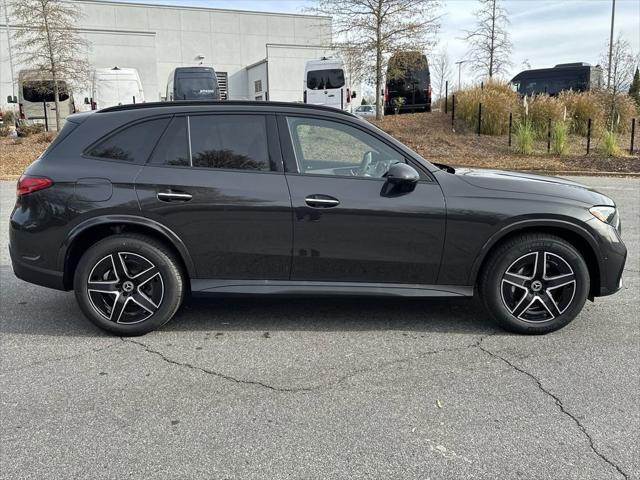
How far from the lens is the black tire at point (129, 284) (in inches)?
163

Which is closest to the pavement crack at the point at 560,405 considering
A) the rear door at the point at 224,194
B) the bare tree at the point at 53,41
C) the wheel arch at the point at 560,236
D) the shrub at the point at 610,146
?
the wheel arch at the point at 560,236

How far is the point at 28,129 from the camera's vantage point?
1952 centimetres

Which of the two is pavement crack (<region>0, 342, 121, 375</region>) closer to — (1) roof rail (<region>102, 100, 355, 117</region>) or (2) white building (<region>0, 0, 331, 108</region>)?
(1) roof rail (<region>102, 100, 355, 117</region>)

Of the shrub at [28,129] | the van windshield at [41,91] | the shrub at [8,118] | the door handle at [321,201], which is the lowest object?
the door handle at [321,201]

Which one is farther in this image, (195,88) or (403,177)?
(195,88)

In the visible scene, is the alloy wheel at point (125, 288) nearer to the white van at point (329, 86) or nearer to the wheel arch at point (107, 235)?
the wheel arch at point (107, 235)

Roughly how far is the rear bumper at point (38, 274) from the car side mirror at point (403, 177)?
2.52 metres

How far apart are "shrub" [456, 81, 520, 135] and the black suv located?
15.7 meters

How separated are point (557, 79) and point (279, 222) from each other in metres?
26.4

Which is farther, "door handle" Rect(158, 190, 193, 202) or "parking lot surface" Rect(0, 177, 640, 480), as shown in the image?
"door handle" Rect(158, 190, 193, 202)

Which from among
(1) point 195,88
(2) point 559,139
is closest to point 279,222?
(2) point 559,139

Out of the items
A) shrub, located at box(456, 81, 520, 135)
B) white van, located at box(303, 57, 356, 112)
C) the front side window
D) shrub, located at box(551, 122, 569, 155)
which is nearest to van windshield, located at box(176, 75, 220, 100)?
white van, located at box(303, 57, 356, 112)

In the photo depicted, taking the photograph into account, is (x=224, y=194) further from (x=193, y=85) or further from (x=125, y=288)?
(x=193, y=85)

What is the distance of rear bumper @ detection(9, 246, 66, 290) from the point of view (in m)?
4.20
